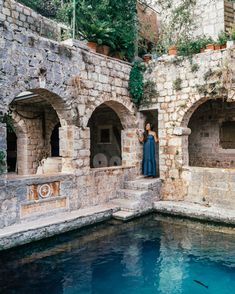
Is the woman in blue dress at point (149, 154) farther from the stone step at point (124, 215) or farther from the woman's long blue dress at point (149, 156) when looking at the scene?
the stone step at point (124, 215)

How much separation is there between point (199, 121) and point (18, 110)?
6.33 m

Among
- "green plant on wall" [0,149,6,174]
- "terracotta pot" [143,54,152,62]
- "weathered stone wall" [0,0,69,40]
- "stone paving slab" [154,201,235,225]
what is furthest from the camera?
"terracotta pot" [143,54,152,62]

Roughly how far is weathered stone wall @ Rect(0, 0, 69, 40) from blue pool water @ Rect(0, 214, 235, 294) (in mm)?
6221

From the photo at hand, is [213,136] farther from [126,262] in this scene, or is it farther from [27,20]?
[27,20]

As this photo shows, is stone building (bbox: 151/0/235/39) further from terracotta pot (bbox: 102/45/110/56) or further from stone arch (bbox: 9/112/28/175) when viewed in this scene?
stone arch (bbox: 9/112/28/175)

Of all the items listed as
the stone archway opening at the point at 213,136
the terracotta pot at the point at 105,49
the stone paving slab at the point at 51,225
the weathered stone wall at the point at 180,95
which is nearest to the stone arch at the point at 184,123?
the weathered stone wall at the point at 180,95

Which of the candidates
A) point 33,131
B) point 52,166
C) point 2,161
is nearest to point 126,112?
point 52,166

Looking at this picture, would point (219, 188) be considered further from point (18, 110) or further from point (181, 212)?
point (18, 110)

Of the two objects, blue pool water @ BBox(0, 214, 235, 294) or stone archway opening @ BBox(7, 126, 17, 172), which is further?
stone archway opening @ BBox(7, 126, 17, 172)

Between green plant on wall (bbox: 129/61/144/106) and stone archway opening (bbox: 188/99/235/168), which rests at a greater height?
green plant on wall (bbox: 129/61/144/106)

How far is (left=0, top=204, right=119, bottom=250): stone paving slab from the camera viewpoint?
5.27 meters

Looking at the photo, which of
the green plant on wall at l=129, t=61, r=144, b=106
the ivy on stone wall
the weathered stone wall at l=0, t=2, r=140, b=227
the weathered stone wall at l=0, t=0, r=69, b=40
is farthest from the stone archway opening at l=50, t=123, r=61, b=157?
the ivy on stone wall

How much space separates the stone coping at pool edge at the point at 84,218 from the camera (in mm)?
5359

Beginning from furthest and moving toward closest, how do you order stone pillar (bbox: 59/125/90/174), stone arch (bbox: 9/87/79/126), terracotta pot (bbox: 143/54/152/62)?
terracotta pot (bbox: 143/54/152/62) < stone pillar (bbox: 59/125/90/174) < stone arch (bbox: 9/87/79/126)
